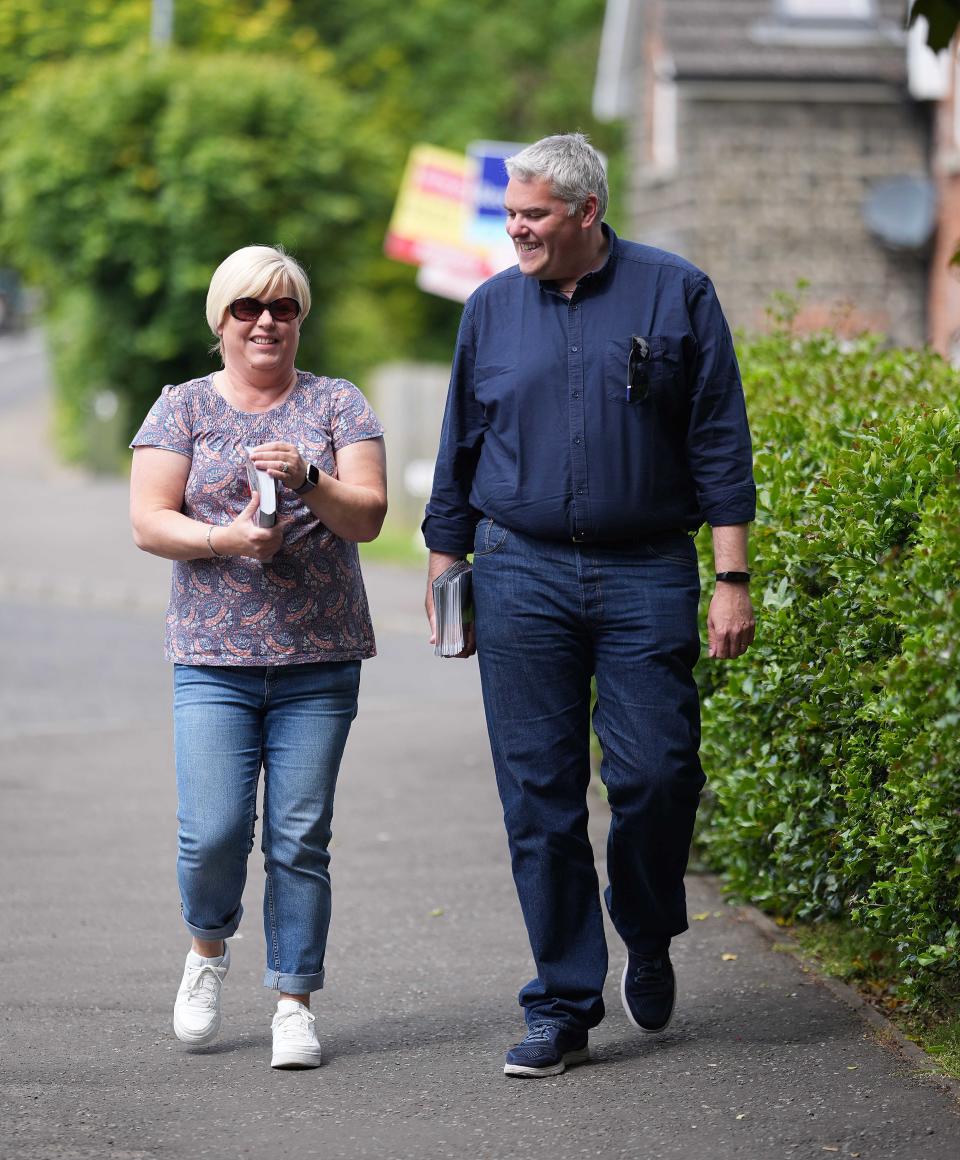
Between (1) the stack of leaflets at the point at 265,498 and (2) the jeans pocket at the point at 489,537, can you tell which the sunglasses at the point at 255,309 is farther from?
(2) the jeans pocket at the point at 489,537

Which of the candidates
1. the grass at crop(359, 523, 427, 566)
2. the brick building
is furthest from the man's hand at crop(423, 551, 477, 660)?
the brick building

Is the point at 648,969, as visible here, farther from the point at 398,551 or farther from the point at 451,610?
the point at 398,551

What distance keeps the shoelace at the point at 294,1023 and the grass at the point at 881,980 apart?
1410mm

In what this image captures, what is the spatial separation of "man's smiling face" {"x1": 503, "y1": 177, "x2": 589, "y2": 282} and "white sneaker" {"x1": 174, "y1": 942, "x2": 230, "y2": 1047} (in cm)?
178

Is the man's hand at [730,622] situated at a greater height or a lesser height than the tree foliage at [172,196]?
lesser

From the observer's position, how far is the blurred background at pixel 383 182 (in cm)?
2284

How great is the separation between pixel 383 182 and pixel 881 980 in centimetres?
2469

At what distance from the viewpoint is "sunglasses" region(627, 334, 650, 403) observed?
4.51 metres

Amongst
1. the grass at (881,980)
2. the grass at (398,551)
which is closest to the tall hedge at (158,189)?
the grass at (398,551)

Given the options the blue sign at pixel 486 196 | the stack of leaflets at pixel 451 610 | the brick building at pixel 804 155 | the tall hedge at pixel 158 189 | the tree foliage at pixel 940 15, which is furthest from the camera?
the tall hedge at pixel 158 189

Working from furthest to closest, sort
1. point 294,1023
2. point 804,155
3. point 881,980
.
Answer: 1. point 804,155
2. point 881,980
3. point 294,1023

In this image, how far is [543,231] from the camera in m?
4.51

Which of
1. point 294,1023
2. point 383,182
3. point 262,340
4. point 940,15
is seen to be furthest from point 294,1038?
point 383,182

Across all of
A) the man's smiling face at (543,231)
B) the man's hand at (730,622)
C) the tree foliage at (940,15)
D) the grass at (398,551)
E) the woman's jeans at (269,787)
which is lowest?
the grass at (398,551)
